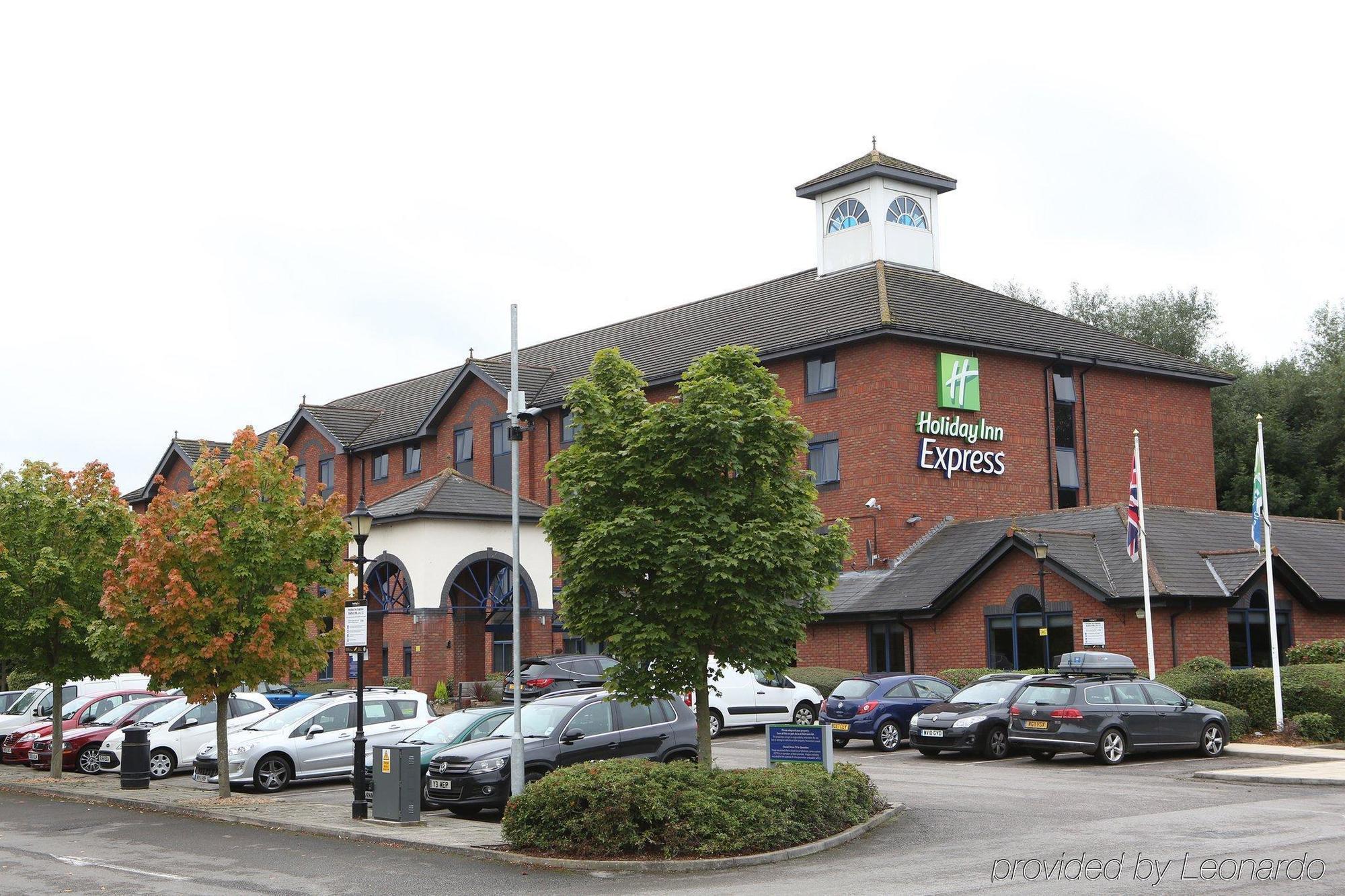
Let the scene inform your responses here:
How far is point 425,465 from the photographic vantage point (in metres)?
54.7

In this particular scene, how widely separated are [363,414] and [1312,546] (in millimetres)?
37890

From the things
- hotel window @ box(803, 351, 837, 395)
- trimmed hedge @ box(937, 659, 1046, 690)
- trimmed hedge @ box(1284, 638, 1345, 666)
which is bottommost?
trimmed hedge @ box(937, 659, 1046, 690)

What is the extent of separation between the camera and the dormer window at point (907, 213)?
153 ft

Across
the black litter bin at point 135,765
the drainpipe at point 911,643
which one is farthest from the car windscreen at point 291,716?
the drainpipe at point 911,643

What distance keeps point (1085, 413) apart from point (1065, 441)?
1151 mm

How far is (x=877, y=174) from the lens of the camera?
152ft

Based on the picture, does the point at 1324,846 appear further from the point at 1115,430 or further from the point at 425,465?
the point at 425,465

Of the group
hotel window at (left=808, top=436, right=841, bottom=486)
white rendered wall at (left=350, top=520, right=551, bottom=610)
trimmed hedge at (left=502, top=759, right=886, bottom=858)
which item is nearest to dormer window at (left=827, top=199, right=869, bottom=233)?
hotel window at (left=808, top=436, right=841, bottom=486)

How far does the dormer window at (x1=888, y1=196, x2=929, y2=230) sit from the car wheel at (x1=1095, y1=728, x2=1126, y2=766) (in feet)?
84.0

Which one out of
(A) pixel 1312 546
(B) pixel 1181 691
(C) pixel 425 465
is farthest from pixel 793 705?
(C) pixel 425 465

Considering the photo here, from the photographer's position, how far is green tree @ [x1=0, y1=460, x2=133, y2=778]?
25.8 metres

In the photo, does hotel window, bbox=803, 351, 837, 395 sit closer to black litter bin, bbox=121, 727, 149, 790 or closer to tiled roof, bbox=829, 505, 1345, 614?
tiled roof, bbox=829, 505, 1345, 614

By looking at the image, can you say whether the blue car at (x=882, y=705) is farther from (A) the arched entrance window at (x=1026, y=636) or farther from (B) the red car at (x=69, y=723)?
(B) the red car at (x=69, y=723)

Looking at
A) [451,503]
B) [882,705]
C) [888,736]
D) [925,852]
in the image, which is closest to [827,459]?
[451,503]
